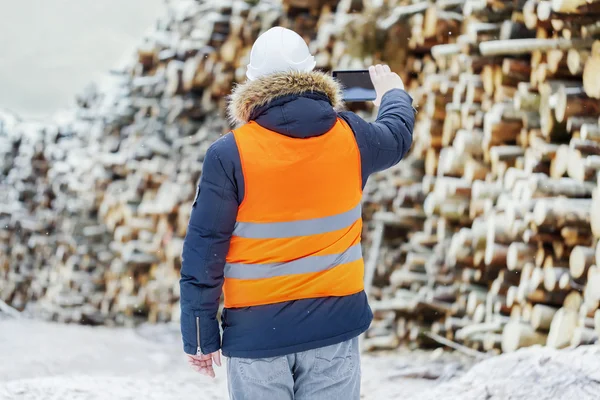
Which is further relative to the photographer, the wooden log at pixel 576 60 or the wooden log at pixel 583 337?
the wooden log at pixel 576 60

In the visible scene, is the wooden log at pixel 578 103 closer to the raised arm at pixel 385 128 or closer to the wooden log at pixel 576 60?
the wooden log at pixel 576 60

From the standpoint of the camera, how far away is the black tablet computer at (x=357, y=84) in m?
1.77

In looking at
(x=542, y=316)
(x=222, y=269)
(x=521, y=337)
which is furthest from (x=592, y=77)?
(x=222, y=269)

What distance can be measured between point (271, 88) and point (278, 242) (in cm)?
35

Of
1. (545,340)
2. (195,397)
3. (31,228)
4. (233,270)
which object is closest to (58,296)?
(31,228)

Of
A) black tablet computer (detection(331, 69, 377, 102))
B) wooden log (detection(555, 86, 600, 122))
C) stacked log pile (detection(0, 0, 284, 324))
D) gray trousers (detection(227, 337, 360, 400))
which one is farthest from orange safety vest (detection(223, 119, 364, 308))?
stacked log pile (detection(0, 0, 284, 324))

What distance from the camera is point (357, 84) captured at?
180 cm

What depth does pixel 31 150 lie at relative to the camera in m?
9.28

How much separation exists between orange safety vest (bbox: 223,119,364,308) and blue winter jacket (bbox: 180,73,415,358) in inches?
0.9

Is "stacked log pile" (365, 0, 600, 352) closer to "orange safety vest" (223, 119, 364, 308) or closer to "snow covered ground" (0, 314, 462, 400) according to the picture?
"snow covered ground" (0, 314, 462, 400)

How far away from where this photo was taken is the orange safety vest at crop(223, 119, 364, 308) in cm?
146

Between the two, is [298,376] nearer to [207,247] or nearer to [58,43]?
[207,247]

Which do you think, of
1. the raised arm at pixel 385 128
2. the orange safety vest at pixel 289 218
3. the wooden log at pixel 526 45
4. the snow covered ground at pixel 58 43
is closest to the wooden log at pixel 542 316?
the wooden log at pixel 526 45

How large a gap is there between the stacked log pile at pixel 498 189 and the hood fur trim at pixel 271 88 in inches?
63.5
